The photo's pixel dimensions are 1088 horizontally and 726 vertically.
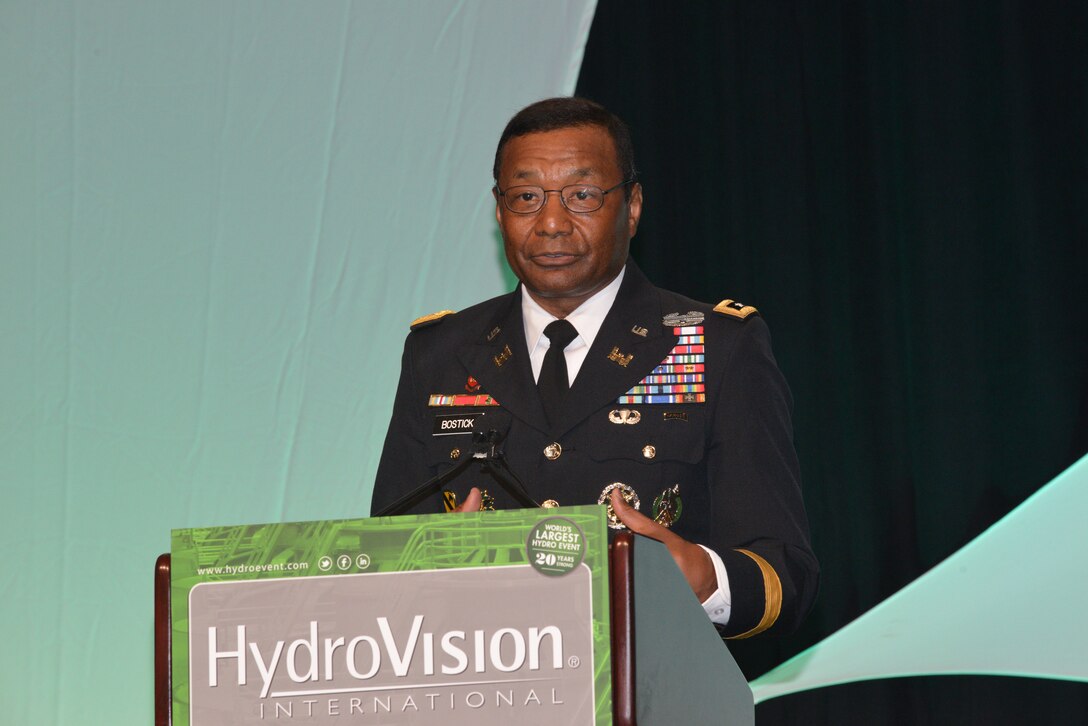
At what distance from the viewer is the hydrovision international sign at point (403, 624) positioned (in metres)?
1.04

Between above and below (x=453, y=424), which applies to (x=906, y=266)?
above

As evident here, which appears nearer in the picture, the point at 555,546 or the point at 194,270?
the point at 555,546

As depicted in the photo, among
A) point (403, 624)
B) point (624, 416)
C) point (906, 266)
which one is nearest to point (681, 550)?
point (403, 624)

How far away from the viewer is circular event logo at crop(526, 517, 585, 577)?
1.04m

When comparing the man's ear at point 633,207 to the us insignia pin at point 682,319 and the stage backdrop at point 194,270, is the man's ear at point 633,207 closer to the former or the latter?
the us insignia pin at point 682,319

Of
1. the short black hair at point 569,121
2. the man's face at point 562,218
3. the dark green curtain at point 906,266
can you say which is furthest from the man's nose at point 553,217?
the dark green curtain at point 906,266

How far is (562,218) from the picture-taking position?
1789mm

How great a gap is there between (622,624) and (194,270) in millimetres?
2148

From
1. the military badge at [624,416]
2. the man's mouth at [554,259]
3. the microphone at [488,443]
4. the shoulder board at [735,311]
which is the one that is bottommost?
the microphone at [488,443]

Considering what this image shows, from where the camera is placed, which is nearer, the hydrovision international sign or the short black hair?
the hydrovision international sign

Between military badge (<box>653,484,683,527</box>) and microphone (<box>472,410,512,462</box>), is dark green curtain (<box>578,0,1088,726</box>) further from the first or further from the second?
microphone (<box>472,410,512,462</box>)

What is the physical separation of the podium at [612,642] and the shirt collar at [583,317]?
0.75 metres

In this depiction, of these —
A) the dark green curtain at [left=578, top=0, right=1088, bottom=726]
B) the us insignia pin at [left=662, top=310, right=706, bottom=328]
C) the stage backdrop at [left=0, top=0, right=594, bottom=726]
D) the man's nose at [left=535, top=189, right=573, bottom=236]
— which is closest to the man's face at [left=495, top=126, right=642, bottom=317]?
the man's nose at [left=535, top=189, right=573, bottom=236]

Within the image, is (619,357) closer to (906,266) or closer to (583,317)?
(583,317)
